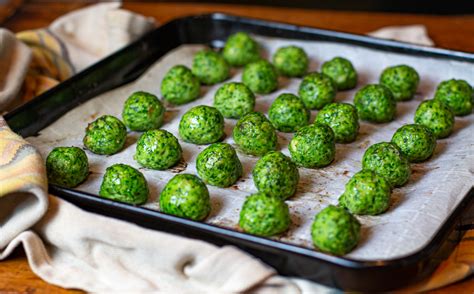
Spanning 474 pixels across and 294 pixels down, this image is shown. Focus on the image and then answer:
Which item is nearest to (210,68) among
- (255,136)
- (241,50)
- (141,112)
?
(241,50)

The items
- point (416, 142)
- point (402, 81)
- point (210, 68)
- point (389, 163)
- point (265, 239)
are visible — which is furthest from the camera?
point (210, 68)

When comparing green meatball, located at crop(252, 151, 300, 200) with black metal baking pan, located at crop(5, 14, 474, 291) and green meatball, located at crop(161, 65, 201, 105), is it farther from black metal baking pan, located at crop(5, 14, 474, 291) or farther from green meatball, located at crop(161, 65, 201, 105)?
green meatball, located at crop(161, 65, 201, 105)

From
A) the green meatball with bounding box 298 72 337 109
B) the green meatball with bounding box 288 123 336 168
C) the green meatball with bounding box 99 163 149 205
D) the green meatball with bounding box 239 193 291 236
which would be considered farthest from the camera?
the green meatball with bounding box 298 72 337 109

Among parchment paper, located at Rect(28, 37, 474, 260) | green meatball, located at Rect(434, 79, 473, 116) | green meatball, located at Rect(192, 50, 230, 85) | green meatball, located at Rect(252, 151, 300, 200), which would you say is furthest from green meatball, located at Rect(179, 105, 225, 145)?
green meatball, located at Rect(434, 79, 473, 116)

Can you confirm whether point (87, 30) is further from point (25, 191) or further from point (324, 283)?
point (324, 283)

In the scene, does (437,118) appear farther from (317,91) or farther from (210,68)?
(210,68)

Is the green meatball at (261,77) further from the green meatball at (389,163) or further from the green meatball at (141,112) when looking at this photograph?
the green meatball at (389,163)

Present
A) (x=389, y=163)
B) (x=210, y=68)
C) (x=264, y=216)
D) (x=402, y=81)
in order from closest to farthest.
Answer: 1. (x=264, y=216)
2. (x=389, y=163)
3. (x=402, y=81)
4. (x=210, y=68)
